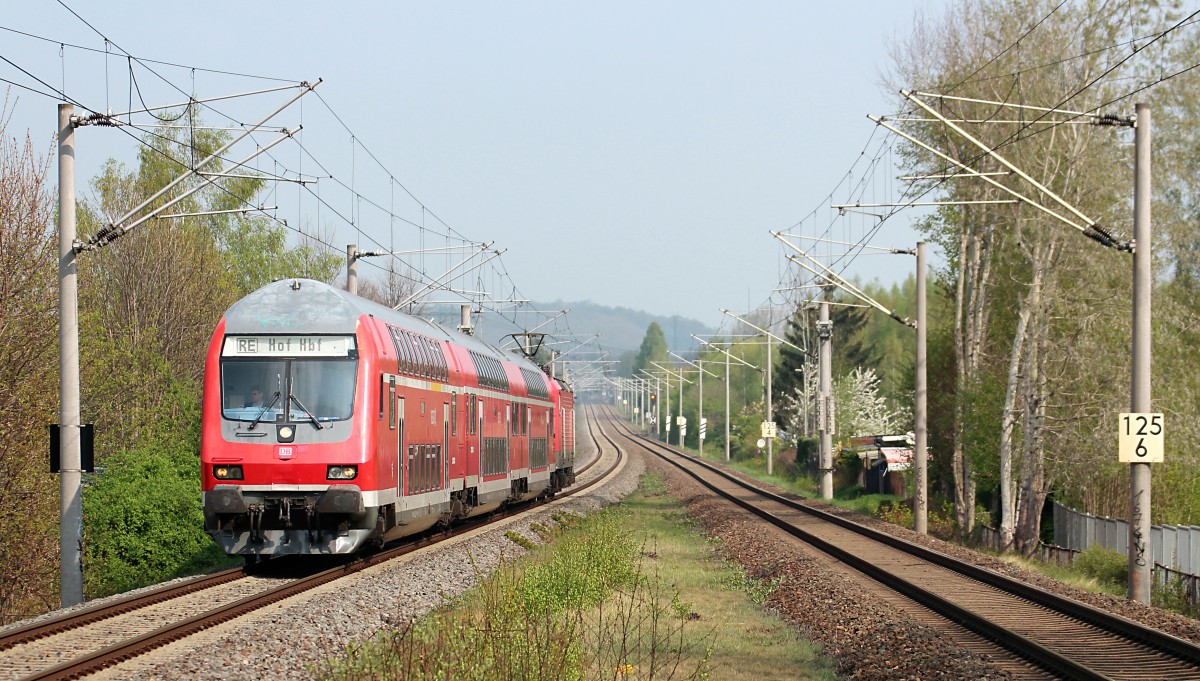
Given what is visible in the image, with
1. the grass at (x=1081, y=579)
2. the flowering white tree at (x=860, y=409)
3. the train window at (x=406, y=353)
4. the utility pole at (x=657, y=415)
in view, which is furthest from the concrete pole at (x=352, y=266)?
the utility pole at (x=657, y=415)

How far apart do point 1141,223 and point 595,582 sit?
33.1 feet

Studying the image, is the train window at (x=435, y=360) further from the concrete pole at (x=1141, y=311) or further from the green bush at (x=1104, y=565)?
the green bush at (x=1104, y=565)

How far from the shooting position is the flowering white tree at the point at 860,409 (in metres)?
69.9

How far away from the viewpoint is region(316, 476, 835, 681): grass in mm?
8961

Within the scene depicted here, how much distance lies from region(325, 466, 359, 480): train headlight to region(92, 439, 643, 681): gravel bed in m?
1.35

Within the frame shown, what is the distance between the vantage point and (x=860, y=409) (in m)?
76.8

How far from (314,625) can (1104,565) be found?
20.9m

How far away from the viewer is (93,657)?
434 inches

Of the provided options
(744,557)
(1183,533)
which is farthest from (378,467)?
(1183,533)

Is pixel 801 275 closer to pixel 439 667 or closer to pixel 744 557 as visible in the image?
pixel 744 557

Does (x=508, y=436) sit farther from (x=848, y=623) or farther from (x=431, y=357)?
(x=848, y=623)

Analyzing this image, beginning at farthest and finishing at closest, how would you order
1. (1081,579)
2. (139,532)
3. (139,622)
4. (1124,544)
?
(139,532)
(1124,544)
(1081,579)
(139,622)

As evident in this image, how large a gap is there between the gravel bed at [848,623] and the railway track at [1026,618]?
592mm

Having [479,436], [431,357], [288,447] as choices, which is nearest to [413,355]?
[431,357]
